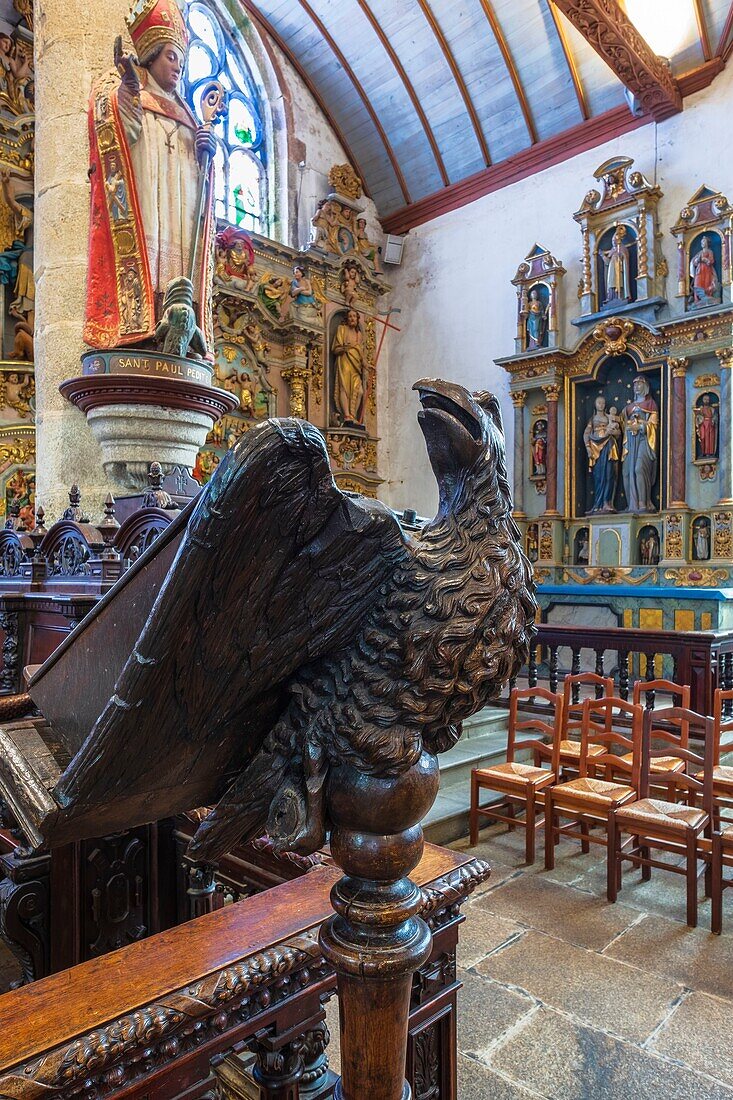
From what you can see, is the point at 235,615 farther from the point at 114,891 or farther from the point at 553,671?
the point at 553,671

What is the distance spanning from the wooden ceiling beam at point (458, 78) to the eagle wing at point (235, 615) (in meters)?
11.1

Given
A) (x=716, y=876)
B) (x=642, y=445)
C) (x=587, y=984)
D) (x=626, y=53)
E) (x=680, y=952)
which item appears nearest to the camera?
(x=587, y=984)

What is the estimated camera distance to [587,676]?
4.23 metres

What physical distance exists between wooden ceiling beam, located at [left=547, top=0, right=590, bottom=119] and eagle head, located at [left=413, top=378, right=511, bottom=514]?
1039cm

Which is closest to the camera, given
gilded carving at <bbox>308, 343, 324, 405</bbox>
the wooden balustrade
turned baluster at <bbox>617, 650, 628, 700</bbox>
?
the wooden balustrade

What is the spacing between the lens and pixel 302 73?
418 inches

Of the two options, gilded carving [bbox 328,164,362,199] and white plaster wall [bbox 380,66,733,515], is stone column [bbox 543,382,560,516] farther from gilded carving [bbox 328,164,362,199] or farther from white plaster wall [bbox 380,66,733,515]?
gilded carving [bbox 328,164,362,199]

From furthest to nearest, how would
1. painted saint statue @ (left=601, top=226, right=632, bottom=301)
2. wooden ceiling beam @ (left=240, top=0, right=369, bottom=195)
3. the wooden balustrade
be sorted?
wooden ceiling beam @ (left=240, top=0, right=369, bottom=195) < painted saint statue @ (left=601, top=226, right=632, bottom=301) < the wooden balustrade

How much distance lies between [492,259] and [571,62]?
2.45 m

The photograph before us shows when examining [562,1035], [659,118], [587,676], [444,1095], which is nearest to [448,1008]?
[444,1095]

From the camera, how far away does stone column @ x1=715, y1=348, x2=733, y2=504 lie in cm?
776

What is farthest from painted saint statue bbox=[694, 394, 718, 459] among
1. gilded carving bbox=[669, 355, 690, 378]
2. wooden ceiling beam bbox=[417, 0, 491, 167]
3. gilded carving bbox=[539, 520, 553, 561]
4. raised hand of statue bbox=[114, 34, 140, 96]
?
raised hand of statue bbox=[114, 34, 140, 96]

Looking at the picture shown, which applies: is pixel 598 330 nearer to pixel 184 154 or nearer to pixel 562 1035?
pixel 184 154

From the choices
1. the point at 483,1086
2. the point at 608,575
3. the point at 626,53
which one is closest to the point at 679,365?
the point at 608,575
